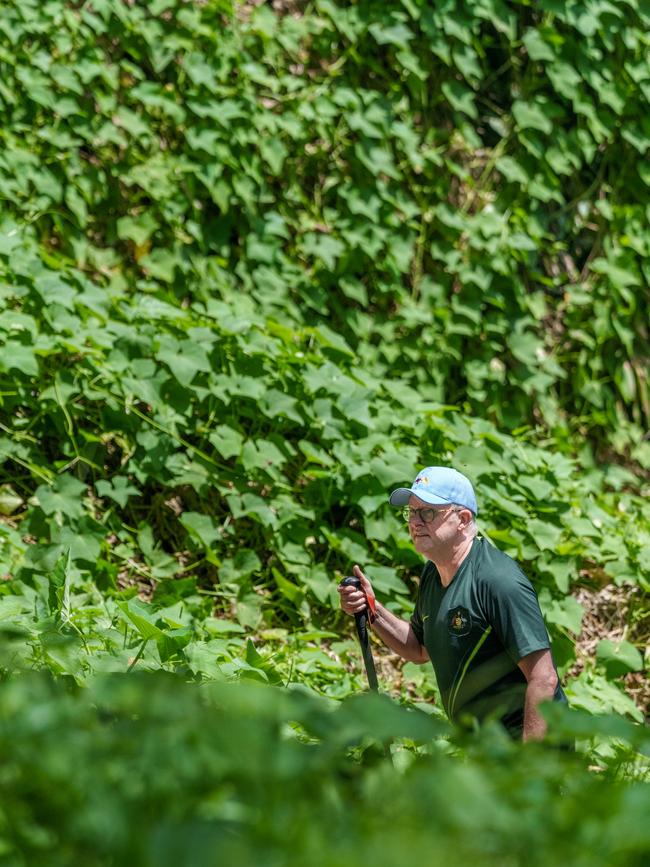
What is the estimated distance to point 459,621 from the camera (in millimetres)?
2678

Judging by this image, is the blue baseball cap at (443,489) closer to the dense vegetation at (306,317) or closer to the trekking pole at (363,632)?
the trekking pole at (363,632)

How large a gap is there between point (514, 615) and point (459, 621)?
6.9 inches

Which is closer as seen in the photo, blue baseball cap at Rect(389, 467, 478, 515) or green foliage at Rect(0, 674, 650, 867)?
green foliage at Rect(0, 674, 650, 867)

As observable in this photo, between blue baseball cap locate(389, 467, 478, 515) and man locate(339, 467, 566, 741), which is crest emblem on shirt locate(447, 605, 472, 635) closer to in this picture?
man locate(339, 467, 566, 741)

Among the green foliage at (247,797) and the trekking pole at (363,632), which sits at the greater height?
the green foliage at (247,797)

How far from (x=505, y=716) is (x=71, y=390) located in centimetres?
214

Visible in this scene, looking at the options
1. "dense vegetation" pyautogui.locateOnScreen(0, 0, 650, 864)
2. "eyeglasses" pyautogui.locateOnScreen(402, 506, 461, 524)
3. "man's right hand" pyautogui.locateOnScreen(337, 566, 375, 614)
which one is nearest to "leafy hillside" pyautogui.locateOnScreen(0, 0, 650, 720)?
"dense vegetation" pyautogui.locateOnScreen(0, 0, 650, 864)

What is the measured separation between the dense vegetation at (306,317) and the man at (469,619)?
0.48 meters

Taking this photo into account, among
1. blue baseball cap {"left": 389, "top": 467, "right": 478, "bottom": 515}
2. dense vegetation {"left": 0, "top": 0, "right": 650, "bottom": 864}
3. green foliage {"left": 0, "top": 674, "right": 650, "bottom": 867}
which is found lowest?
dense vegetation {"left": 0, "top": 0, "right": 650, "bottom": 864}

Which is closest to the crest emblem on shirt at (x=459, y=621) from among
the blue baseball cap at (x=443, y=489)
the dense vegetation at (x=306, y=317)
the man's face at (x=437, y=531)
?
the man's face at (x=437, y=531)

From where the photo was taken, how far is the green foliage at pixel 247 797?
0.91 metres

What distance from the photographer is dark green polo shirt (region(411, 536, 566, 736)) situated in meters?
2.55

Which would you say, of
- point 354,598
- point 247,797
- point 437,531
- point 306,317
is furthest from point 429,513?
point 306,317

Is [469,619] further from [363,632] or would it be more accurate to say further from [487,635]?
[363,632]
